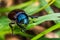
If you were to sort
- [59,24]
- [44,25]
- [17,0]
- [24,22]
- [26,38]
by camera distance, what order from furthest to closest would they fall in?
[17,0]
[44,25]
[26,38]
[24,22]
[59,24]

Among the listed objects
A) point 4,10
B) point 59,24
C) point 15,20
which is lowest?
point 59,24

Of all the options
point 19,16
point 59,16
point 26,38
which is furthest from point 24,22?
point 26,38

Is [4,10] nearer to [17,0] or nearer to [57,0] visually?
[17,0]

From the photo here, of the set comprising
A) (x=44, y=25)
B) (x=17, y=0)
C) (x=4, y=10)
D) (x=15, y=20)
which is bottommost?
(x=15, y=20)

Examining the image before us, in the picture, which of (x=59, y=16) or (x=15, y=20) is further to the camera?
(x=15, y=20)

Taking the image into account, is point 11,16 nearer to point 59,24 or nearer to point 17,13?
point 17,13

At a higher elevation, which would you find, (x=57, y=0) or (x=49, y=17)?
(x=57, y=0)

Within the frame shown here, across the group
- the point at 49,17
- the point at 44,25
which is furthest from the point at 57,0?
the point at 44,25

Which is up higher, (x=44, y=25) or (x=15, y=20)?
(x=44, y=25)

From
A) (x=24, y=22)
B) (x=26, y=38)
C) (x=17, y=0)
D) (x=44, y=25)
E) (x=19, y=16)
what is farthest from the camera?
(x=17, y=0)
